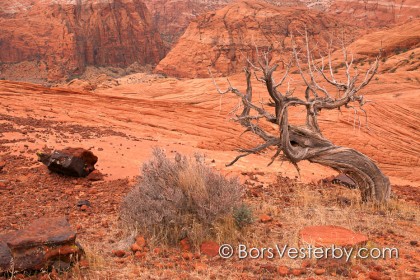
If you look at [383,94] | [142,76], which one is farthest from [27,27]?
[383,94]

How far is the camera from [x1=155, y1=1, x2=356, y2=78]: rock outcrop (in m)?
47.8

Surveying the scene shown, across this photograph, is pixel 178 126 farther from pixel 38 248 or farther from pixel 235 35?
pixel 235 35

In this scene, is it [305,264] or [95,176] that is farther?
[95,176]

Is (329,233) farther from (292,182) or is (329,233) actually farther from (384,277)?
(292,182)

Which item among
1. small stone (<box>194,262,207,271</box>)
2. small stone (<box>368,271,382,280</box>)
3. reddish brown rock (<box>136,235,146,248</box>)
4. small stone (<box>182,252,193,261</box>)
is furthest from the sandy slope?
small stone (<box>368,271,382,280</box>)

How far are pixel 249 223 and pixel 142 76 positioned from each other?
41.5 metres

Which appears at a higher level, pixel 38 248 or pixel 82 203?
pixel 38 248

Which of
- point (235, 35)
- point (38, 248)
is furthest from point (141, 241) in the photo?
point (235, 35)

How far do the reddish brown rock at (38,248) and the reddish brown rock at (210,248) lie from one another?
1225 millimetres

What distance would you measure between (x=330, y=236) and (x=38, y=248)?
289cm

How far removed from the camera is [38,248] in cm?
343

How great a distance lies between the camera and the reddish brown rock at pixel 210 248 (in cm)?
396

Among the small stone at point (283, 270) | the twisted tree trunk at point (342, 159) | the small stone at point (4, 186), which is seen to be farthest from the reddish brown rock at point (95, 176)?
the small stone at point (283, 270)

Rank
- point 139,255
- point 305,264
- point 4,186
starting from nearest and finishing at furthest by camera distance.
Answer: point 305,264 < point 139,255 < point 4,186
